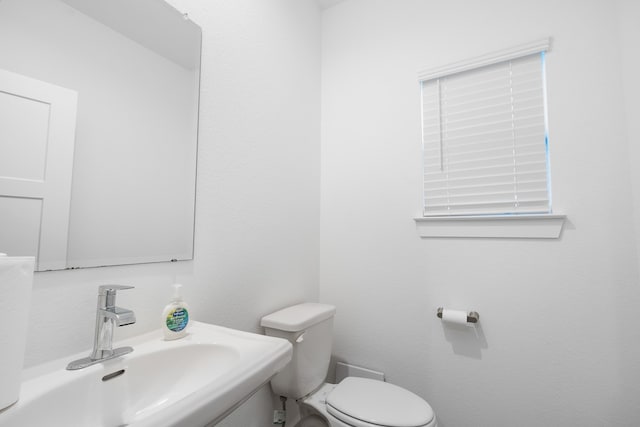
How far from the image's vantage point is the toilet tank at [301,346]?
1228 mm

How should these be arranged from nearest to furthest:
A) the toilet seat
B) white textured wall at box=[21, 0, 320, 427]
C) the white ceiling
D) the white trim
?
white textured wall at box=[21, 0, 320, 427]
the toilet seat
the white trim
the white ceiling

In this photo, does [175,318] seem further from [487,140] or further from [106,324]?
[487,140]

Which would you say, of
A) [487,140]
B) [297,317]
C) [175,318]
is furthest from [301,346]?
[487,140]

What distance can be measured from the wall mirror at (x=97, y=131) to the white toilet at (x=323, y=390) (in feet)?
1.82

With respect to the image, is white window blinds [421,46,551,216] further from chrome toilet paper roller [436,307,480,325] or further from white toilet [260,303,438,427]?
white toilet [260,303,438,427]

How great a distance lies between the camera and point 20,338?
0.51 metres

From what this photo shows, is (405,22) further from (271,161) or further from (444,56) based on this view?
(271,161)

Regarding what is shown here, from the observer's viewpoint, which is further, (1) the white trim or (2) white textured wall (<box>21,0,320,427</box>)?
(1) the white trim

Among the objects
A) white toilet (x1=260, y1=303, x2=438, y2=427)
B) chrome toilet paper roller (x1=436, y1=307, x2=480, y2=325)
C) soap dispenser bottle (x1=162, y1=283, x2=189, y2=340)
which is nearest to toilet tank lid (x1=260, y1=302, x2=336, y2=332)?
white toilet (x1=260, y1=303, x2=438, y2=427)

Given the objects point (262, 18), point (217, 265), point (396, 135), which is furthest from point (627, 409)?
point (262, 18)

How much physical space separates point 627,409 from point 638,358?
0.20 meters

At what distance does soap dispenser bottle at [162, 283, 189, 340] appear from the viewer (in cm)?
84

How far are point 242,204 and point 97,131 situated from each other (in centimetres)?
55

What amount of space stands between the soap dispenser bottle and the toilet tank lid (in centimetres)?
42
